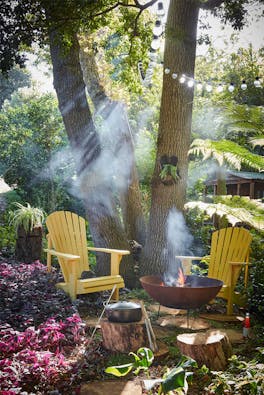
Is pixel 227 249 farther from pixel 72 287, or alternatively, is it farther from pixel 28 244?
pixel 28 244

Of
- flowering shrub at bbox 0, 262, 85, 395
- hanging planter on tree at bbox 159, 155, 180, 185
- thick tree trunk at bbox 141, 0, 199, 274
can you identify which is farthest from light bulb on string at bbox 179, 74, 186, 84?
flowering shrub at bbox 0, 262, 85, 395

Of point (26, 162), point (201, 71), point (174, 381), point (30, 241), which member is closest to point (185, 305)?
point (174, 381)

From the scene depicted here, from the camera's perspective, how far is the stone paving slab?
2102 mm

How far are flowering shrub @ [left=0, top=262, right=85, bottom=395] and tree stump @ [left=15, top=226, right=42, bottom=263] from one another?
2.62 ft

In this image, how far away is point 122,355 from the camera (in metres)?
2.58

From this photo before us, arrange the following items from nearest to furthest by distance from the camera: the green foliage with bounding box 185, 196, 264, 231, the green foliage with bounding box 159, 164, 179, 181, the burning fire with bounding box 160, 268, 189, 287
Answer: the burning fire with bounding box 160, 268, 189, 287 < the green foliage with bounding box 185, 196, 264, 231 < the green foliage with bounding box 159, 164, 179, 181

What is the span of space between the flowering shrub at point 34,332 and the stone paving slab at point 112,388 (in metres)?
0.12

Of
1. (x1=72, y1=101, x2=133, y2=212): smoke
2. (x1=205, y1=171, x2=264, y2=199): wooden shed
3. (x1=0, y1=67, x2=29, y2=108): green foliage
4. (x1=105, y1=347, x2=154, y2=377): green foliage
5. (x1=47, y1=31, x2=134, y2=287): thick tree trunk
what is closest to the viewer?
(x1=105, y1=347, x2=154, y2=377): green foliage

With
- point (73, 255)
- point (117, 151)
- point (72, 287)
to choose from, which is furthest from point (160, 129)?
point (72, 287)

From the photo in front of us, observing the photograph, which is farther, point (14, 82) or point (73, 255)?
point (14, 82)

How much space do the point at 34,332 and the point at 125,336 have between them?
582mm

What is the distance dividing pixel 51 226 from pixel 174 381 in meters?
2.46

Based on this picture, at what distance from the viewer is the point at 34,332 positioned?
2387mm

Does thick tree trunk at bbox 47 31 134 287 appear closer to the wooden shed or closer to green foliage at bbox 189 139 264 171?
green foliage at bbox 189 139 264 171
